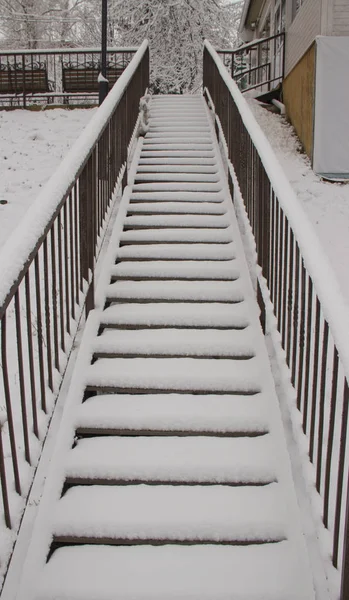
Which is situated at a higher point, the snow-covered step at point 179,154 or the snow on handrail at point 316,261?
the snow-covered step at point 179,154

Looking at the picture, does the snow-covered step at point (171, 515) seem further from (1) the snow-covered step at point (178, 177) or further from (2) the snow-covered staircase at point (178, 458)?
(1) the snow-covered step at point (178, 177)

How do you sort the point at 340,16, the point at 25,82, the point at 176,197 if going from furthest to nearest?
the point at 25,82
the point at 340,16
the point at 176,197

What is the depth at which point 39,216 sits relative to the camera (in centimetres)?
263

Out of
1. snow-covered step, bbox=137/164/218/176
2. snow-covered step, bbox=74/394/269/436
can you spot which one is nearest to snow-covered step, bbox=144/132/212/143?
snow-covered step, bbox=137/164/218/176

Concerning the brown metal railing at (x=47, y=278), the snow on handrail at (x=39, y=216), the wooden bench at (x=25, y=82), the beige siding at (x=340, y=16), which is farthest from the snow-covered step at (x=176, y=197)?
the wooden bench at (x=25, y=82)

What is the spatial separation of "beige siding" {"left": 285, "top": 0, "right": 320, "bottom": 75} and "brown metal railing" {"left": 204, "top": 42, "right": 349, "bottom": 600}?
3.51 meters

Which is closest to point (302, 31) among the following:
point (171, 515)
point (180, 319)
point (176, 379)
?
point (180, 319)

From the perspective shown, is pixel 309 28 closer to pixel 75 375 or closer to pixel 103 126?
pixel 103 126

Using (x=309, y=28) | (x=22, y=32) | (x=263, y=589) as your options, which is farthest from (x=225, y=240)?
(x=22, y=32)

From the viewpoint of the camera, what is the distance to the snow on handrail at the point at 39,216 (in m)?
2.15

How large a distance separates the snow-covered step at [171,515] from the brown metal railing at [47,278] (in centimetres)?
36

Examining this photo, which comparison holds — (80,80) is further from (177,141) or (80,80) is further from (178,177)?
(178,177)

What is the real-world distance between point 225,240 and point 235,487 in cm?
263

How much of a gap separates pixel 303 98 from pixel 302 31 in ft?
4.99
